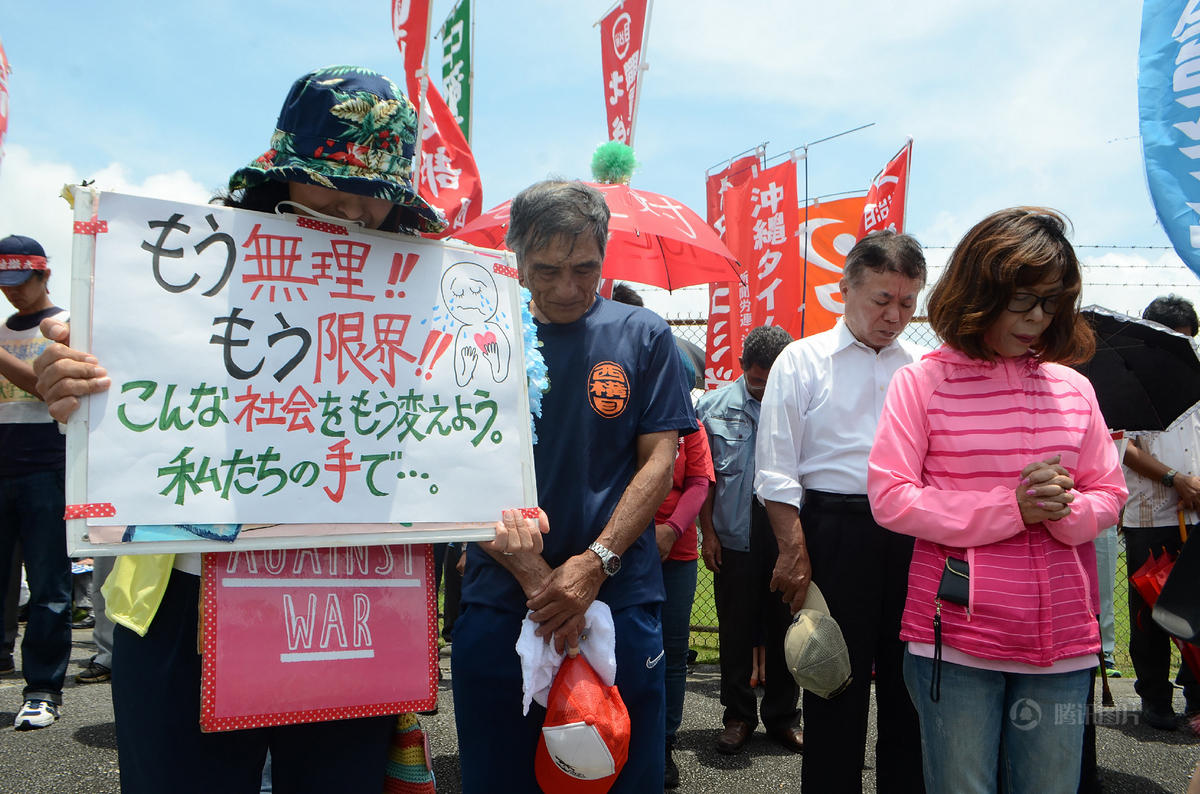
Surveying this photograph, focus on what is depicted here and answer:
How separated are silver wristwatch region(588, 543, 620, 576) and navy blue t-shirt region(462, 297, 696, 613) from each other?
0.20 feet

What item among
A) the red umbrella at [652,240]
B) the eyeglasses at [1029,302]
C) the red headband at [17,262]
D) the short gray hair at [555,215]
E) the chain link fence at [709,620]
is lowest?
the chain link fence at [709,620]

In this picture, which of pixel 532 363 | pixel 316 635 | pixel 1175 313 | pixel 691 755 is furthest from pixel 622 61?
pixel 316 635

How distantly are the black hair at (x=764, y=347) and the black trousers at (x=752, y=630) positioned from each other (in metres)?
0.73

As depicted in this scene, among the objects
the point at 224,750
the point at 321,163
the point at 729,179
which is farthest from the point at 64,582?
the point at 729,179

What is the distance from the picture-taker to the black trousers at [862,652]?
2744mm

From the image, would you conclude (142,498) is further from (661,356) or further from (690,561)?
(690,561)

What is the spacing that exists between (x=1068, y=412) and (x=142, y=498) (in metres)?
2.15

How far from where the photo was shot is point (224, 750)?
151 centimetres

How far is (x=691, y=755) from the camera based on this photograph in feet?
13.5

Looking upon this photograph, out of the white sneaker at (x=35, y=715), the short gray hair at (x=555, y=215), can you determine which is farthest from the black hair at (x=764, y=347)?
the white sneaker at (x=35, y=715)

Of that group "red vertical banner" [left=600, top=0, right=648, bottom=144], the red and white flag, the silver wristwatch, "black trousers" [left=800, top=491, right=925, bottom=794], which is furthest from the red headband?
"black trousers" [left=800, top=491, right=925, bottom=794]

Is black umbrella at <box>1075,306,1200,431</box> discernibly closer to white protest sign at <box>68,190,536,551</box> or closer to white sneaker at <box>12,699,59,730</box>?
white protest sign at <box>68,190,536,551</box>

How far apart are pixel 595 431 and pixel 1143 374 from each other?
2.58 meters

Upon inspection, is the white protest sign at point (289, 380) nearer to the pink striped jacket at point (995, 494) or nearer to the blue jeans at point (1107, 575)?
the pink striped jacket at point (995, 494)
